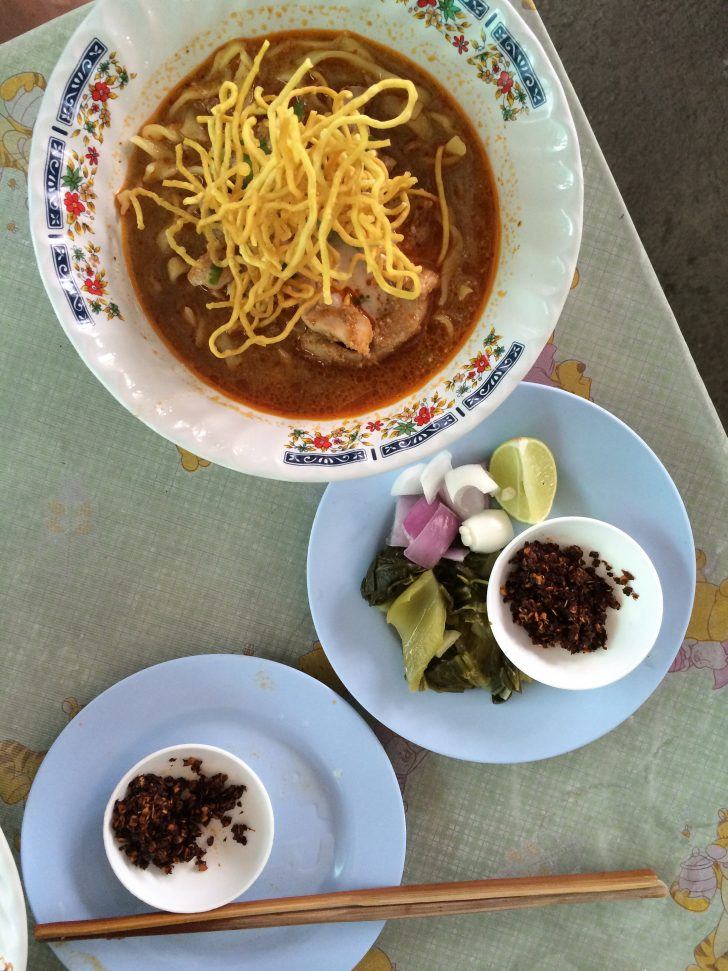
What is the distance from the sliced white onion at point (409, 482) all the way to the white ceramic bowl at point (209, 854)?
619 millimetres

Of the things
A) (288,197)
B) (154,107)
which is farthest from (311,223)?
(154,107)

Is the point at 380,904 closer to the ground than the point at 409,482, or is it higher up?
closer to the ground

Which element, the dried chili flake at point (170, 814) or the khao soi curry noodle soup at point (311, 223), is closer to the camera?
the khao soi curry noodle soup at point (311, 223)

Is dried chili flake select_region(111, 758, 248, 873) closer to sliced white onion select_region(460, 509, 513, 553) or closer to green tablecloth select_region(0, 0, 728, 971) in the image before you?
green tablecloth select_region(0, 0, 728, 971)

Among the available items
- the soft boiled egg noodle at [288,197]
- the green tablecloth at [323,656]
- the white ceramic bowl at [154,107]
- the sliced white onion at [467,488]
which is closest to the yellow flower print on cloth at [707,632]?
the green tablecloth at [323,656]

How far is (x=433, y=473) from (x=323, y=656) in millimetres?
449

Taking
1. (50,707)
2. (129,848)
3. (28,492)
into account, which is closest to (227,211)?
(28,492)

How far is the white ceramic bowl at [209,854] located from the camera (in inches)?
62.6

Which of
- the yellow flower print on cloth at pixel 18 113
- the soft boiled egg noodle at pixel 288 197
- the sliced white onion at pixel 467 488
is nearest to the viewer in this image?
the soft boiled egg noodle at pixel 288 197

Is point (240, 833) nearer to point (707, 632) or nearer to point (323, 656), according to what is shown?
point (323, 656)

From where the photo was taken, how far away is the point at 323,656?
66.3 inches

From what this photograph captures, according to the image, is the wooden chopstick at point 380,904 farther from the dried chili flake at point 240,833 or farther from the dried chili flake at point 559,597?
the dried chili flake at point 559,597

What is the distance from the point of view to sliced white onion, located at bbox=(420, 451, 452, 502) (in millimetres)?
1571

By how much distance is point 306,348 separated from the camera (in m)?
1.34
